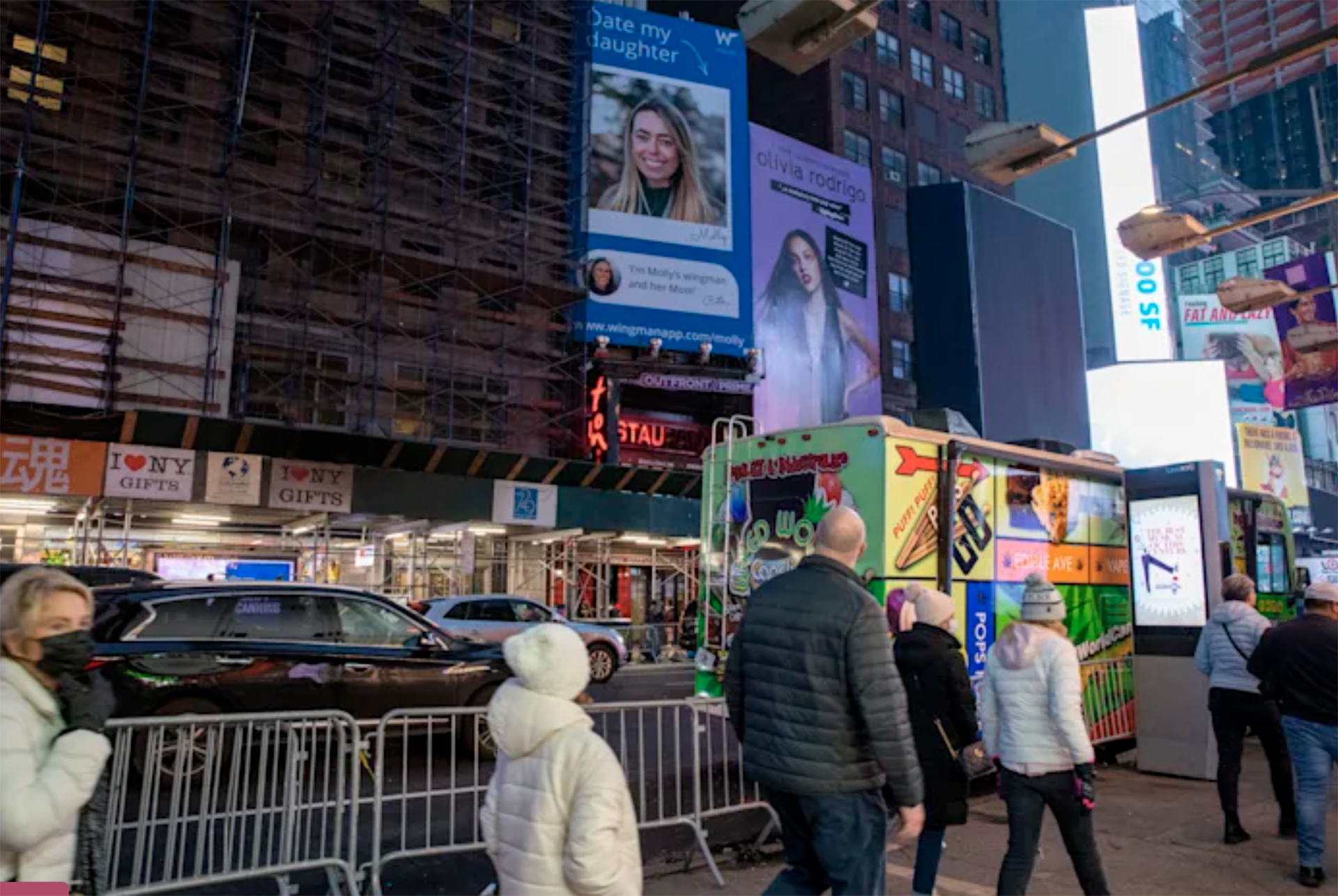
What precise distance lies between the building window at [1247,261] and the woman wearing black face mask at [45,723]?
111728 mm

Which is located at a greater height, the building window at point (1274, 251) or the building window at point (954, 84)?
the building window at point (1274, 251)

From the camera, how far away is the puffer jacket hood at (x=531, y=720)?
115 inches

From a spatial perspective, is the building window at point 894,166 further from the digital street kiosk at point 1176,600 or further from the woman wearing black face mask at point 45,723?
the woman wearing black face mask at point 45,723

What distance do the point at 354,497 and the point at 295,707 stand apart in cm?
1261

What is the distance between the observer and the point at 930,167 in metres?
45.6

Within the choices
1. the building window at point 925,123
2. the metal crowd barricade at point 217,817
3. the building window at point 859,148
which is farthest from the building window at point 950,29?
the metal crowd barricade at point 217,817

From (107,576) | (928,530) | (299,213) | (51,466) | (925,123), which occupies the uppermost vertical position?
(925,123)

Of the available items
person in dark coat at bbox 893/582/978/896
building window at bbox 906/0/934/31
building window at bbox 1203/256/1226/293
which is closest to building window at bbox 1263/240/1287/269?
building window at bbox 1203/256/1226/293

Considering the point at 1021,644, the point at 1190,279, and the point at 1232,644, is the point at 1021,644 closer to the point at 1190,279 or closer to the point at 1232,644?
the point at 1232,644

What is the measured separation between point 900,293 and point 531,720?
42.0 metres

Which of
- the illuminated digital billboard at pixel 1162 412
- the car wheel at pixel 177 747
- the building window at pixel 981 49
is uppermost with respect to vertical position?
the building window at pixel 981 49

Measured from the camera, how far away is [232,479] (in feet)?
64.0

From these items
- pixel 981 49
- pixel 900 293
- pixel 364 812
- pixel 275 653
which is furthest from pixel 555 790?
pixel 981 49

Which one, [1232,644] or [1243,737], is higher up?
[1232,644]
